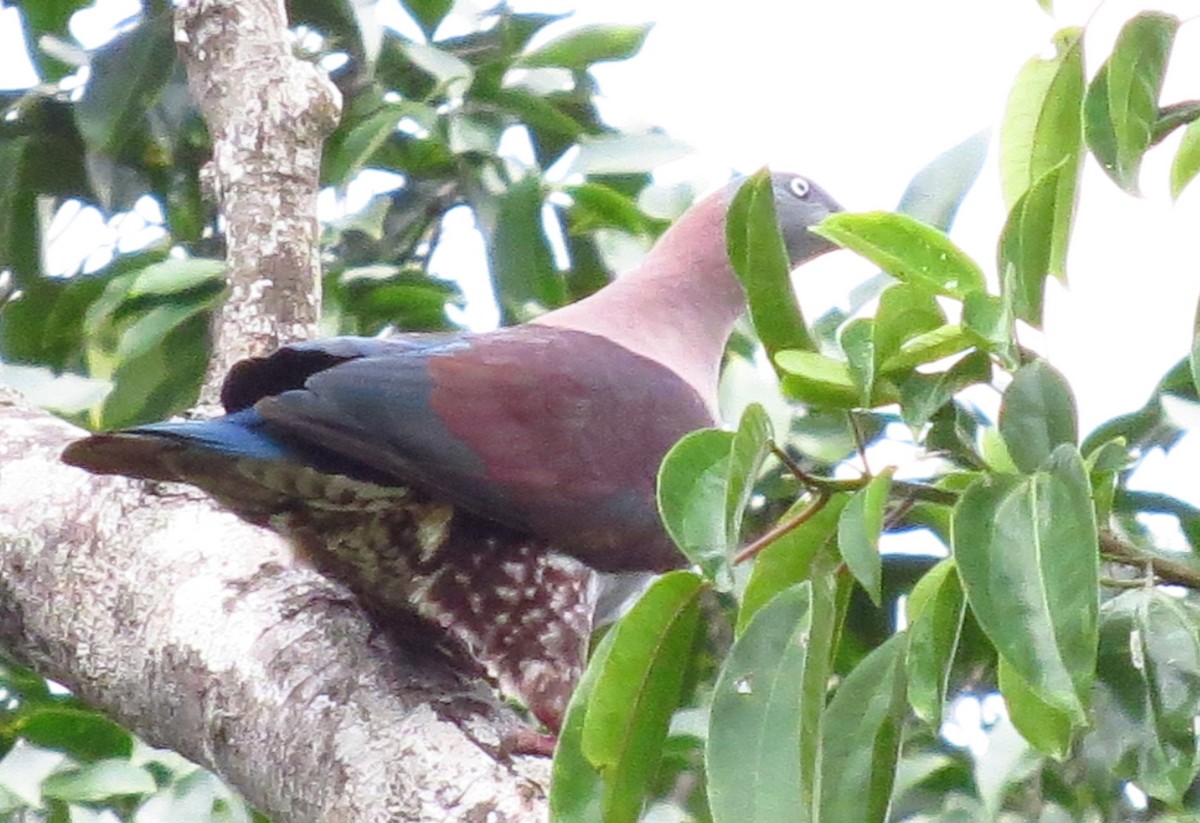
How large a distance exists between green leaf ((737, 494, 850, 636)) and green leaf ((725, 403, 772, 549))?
3.3 inches

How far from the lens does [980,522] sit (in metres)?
1.05

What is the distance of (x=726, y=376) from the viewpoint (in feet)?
7.92

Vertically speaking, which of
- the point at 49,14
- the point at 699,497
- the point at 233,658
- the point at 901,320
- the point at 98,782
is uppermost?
the point at 49,14

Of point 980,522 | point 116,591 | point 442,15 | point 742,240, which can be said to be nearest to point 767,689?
point 980,522

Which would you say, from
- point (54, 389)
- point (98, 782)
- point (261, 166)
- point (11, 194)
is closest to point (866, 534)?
point (98, 782)

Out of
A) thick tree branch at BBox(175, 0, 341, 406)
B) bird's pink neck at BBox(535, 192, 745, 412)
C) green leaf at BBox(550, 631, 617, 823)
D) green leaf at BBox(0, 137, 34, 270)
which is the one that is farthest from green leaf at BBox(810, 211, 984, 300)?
green leaf at BBox(0, 137, 34, 270)

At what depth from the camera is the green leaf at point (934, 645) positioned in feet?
3.68

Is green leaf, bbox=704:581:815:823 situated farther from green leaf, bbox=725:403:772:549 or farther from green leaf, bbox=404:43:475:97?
green leaf, bbox=404:43:475:97

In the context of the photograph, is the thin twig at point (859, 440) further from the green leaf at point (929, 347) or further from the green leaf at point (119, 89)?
the green leaf at point (119, 89)

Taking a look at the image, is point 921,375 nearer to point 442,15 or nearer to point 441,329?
point 441,329

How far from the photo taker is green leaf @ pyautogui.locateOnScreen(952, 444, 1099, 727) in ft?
3.29

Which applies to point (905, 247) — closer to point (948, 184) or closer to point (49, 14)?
point (948, 184)

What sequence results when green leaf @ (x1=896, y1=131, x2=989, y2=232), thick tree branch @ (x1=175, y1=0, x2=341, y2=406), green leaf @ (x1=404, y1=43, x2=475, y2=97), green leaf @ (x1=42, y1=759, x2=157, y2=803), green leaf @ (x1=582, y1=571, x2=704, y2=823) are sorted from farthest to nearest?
green leaf @ (x1=404, y1=43, x2=475, y2=97), thick tree branch @ (x1=175, y1=0, x2=341, y2=406), green leaf @ (x1=42, y1=759, x2=157, y2=803), green leaf @ (x1=896, y1=131, x2=989, y2=232), green leaf @ (x1=582, y1=571, x2=704, y2=823)

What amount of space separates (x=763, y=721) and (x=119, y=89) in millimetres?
1561
